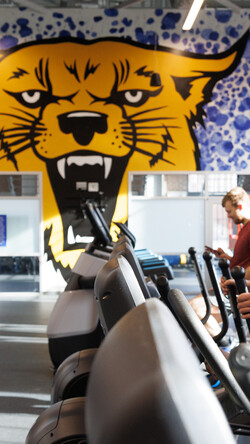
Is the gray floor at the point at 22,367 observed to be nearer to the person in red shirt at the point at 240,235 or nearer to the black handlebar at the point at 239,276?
the person in red shirt at the point at 240,235

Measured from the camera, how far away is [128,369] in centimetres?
54

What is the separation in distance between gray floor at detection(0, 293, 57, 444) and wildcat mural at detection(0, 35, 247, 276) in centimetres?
170

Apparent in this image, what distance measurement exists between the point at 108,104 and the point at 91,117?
0.34 metres

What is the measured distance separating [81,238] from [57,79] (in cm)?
253

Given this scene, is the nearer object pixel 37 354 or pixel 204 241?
pixel 37 354

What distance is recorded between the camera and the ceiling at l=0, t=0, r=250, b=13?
8172 millimetres

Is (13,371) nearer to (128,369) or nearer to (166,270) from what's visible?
(166,270)

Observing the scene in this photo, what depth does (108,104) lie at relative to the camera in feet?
27.8

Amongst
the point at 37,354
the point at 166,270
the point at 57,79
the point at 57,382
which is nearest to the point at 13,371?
the point at 37,354

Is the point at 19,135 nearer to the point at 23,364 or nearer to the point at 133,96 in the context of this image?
the point at 133,96

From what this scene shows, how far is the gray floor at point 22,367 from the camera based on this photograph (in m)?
3.30

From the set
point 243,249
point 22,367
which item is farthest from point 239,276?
point 22,367

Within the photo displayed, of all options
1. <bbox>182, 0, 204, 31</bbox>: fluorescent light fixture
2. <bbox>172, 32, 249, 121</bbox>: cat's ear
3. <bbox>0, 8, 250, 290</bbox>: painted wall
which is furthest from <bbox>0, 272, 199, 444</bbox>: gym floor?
<bbox>182, 0, 204, 31</bbox>: fluorescent light fixture

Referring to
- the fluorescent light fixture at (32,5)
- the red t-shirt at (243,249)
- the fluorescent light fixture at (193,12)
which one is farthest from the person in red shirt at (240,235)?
the fluorescent light fixture at (32,5)
